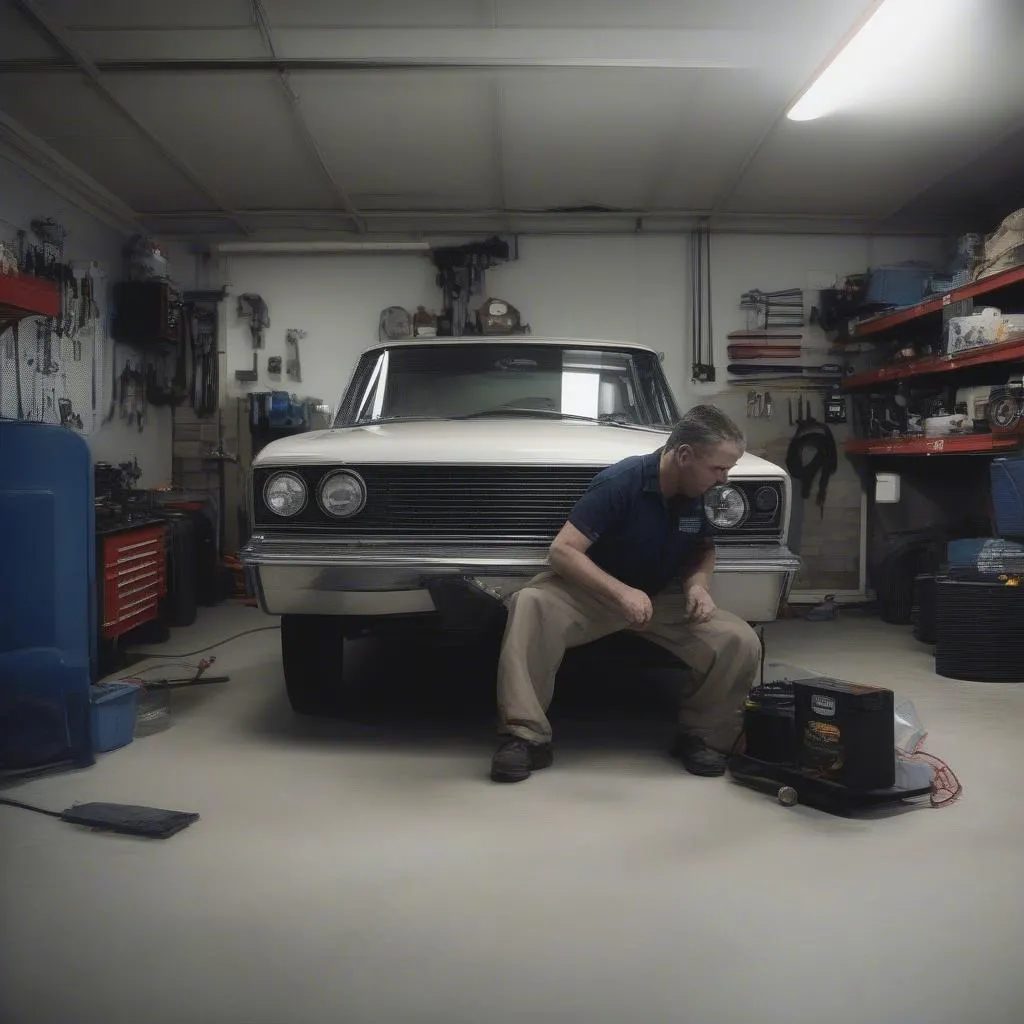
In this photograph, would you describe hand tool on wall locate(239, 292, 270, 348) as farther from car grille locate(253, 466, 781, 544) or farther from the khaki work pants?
the khaki work pants

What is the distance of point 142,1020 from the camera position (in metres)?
1.46

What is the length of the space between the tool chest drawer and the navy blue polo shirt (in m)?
2.66

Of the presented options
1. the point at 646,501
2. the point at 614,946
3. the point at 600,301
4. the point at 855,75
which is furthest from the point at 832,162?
the point at 614,946

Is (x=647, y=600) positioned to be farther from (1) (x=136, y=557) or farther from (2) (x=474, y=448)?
(1) (x=136, y=557)

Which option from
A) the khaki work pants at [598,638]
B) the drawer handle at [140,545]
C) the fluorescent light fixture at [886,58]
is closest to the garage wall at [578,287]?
the fluorescent light fixture at [886,58]

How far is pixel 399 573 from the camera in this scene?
2717 millimetres

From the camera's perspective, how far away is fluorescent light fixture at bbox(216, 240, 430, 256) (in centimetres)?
710

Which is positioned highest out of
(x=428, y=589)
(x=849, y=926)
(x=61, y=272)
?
(x=61, y=272)

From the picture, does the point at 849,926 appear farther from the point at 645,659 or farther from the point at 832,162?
the point at 832,162

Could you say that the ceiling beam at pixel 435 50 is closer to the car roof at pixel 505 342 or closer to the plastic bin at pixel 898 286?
the car roof at pixel 505 342

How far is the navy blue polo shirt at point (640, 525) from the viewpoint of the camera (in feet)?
8.56

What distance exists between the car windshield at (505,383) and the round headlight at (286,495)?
0.75 meters

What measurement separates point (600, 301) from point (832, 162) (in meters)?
2.12

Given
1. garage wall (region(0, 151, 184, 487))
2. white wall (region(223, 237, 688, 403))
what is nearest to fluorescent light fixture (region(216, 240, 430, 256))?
white wall (region(223, 237, 688, 403))
